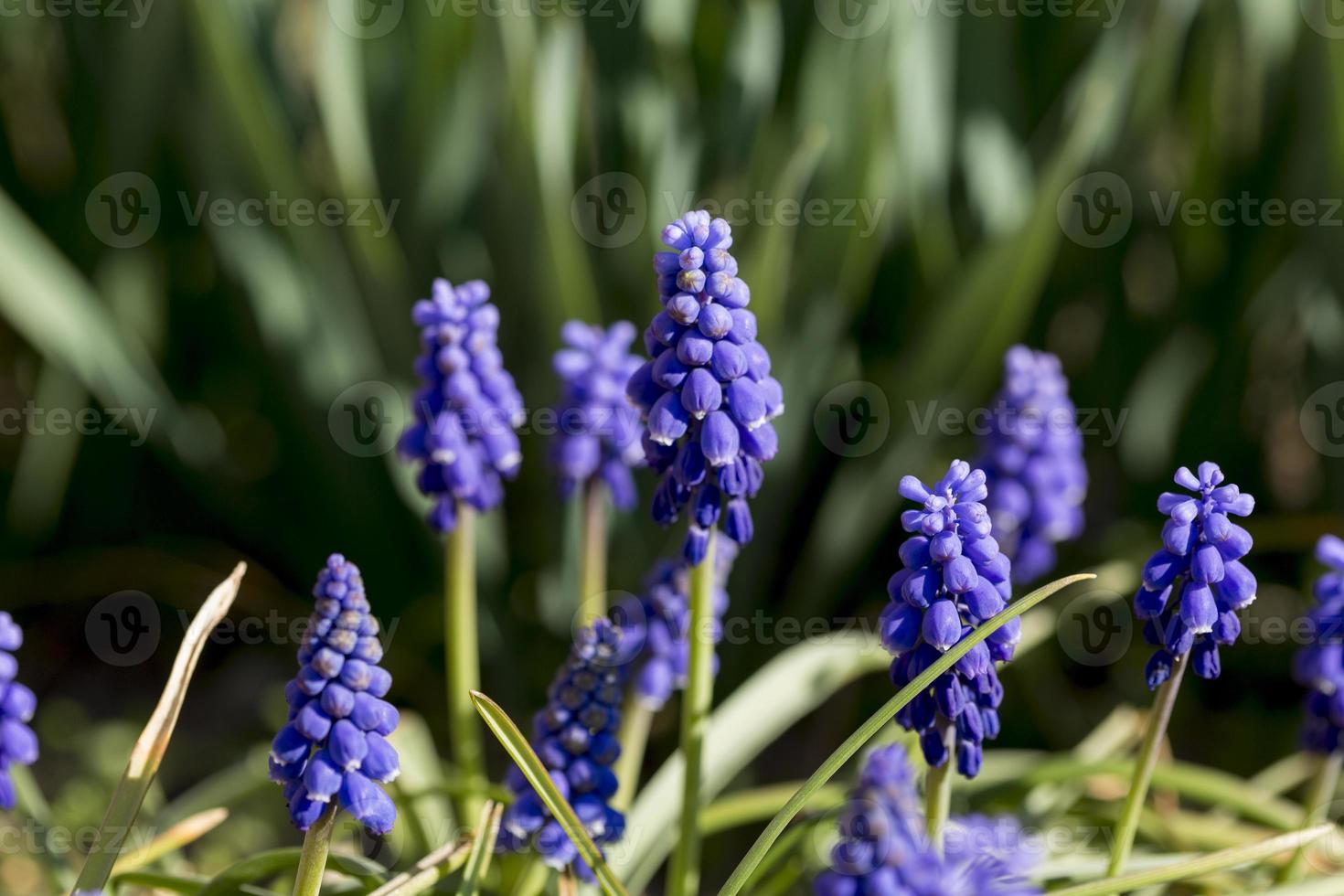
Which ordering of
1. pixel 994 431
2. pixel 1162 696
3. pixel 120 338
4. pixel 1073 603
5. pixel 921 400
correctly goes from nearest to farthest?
pixel 1162 696 < pixel 994 431 < pixel 1073 603 < pixel 921 400 < pixel 120 338

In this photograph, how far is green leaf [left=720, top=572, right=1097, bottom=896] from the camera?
77.1 inches

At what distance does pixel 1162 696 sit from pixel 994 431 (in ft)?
3.32

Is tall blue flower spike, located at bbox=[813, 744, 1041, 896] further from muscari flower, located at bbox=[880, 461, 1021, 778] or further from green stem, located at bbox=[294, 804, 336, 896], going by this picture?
green stem, located at bbox=[294, 804, 336, 896]

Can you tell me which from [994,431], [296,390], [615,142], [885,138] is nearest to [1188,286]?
[885,138]

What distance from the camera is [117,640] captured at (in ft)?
15.6

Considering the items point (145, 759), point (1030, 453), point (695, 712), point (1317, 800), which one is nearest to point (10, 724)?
point (145, 759)

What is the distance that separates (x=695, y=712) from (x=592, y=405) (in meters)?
0.83

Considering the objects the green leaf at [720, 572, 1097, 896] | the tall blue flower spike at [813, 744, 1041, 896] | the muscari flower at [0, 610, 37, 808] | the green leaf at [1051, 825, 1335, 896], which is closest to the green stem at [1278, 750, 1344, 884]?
the green leaf at [1051, 825, 1335, 896]

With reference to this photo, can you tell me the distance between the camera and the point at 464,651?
2.97 meters

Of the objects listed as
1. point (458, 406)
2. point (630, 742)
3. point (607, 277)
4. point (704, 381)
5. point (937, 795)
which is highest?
point (607, 277)

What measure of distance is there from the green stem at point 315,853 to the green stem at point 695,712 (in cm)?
71

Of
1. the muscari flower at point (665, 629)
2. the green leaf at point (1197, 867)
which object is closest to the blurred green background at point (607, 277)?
the muscari flower at point (665, 629)

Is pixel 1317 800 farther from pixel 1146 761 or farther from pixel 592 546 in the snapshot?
pixel 592 546

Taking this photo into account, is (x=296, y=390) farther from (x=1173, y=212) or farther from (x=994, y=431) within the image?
(x=1173, y=212)
